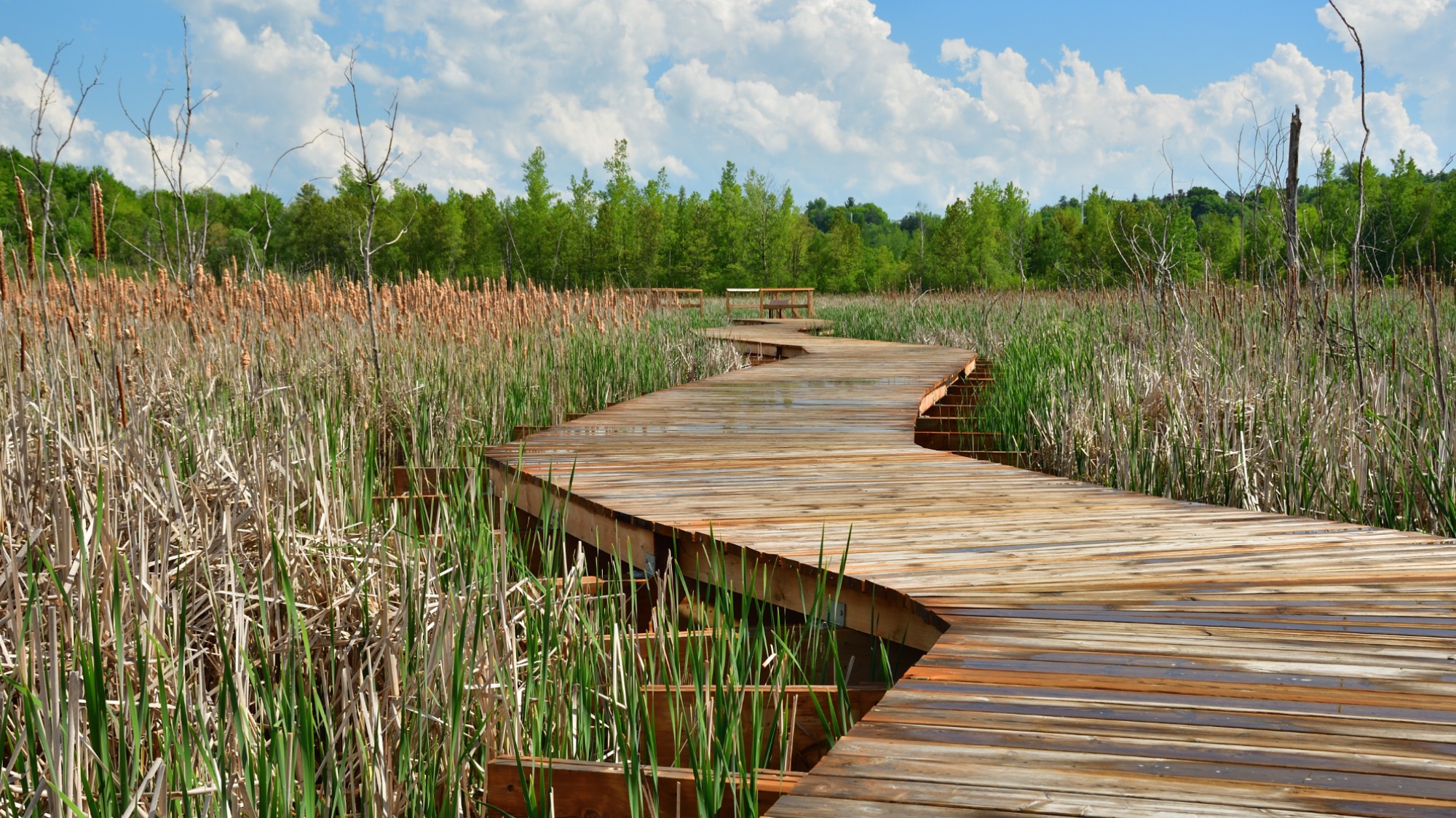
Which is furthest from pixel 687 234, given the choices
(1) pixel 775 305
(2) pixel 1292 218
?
(2) pixel 1292 218

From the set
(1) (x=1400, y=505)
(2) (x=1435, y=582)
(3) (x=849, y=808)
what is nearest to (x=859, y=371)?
(1) (x=1400, y=505)

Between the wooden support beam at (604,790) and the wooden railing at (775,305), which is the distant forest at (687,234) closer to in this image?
the wooden railing at (775,305)

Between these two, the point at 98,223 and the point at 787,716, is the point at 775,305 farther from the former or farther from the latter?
the point at 787,716

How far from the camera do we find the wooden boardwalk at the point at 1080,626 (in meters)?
1.40

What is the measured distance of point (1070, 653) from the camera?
1.89 m

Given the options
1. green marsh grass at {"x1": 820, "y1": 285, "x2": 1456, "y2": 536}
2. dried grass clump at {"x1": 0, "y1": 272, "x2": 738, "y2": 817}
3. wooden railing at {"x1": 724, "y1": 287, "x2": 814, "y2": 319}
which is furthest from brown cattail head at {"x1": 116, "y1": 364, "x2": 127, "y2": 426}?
wooden railing at {"x1": 724, "y1": 287, "x2": 814, "y2": 319}

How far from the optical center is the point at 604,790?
5.61 feet

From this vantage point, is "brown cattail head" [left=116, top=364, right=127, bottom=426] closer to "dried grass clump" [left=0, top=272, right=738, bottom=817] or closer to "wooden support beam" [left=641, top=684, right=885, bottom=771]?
"dried grass clump" [left=0, top=272, right=738, bottom=817]

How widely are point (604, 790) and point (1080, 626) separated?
102cm

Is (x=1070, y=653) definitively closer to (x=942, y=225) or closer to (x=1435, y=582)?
(x=1435, y=582)

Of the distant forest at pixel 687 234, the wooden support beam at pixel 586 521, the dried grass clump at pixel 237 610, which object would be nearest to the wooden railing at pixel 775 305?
the distant forest at pixel 687 234

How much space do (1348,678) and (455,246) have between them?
148 ft

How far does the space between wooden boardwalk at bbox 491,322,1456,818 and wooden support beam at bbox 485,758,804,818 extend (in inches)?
8.2

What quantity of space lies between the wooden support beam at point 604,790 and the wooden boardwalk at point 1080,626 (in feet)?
0.68
